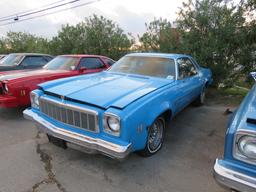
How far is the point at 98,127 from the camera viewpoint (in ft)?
9.12

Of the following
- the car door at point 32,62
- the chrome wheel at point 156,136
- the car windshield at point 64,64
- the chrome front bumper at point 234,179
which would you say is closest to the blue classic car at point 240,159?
the chrome front bumper at point 234,179

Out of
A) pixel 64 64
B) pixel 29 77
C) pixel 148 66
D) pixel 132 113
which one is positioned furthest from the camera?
pixel 64 64

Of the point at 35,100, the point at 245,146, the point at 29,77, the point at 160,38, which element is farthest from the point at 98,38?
the point at 245,146

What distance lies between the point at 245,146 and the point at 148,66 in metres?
2.80

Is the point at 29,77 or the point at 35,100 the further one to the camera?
the point at 29,77

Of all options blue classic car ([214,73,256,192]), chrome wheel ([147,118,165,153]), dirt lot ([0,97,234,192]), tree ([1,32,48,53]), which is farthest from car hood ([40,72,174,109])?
tree ([1,32,48,53])

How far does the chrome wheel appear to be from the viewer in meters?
3.43

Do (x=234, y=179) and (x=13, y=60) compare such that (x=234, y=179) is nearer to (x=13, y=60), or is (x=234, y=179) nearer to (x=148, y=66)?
(x=148, y=66)

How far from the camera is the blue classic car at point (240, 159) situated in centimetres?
189

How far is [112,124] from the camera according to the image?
2715 millimetres

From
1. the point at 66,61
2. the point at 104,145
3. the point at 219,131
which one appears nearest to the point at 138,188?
the point at 104,145

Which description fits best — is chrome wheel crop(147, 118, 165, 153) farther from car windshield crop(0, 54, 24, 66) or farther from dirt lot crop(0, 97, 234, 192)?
car windshield crop(0, 54, 24, 66)

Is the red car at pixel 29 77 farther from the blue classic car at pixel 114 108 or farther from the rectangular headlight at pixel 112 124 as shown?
the rectangular headlight at pixel 112 124

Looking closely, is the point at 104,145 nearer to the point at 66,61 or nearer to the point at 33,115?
the point at 33,115
